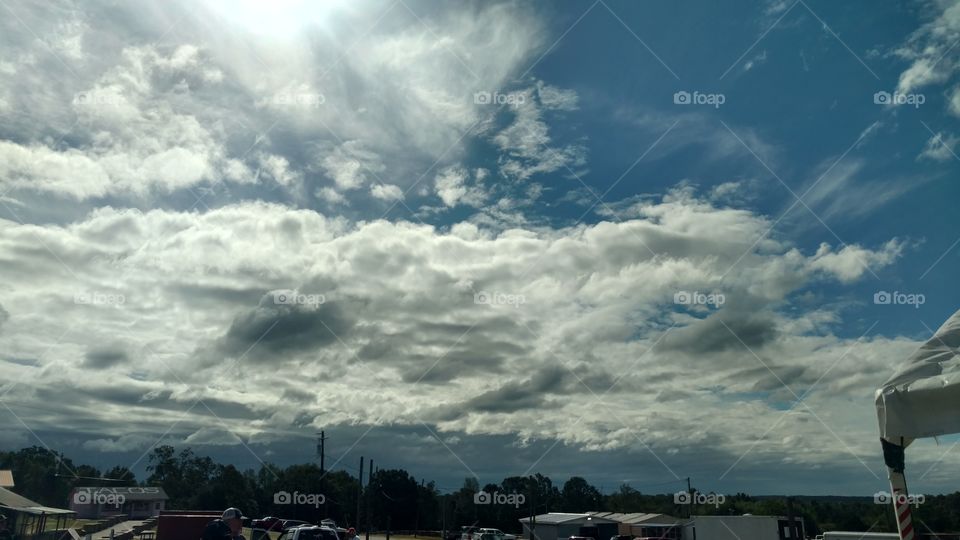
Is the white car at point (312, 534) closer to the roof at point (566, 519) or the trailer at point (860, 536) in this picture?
the trailer at point (860, 536)

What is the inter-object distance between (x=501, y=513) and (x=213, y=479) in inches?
2394

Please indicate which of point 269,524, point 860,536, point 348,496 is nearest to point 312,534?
point 860,536

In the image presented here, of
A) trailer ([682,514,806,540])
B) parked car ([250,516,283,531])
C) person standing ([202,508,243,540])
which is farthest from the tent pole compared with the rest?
parked car ([250,516,283,531])

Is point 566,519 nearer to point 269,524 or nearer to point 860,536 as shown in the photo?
point 269,524

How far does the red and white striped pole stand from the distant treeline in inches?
3064

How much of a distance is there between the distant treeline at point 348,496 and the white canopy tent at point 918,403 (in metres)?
78.0

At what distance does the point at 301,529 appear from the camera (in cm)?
1733

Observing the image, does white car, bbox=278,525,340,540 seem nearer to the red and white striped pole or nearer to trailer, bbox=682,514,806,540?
the red and white striped pole

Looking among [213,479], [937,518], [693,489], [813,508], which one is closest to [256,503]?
[213,479]

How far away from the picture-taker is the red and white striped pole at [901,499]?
748 centimetres

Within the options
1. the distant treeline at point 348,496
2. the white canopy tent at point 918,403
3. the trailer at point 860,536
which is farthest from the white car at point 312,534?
the distant treeline at point 348,496

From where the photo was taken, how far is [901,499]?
24.8 ft

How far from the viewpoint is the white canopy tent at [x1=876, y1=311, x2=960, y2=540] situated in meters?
6.80

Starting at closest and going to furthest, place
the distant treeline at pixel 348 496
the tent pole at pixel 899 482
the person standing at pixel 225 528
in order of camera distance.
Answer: the tent pole at pixel 899 482 < the person standing at pixel 225 528 < the distant treeline at pixel 348 496
